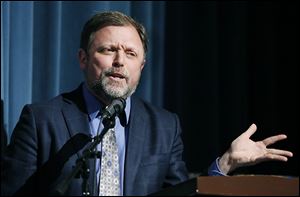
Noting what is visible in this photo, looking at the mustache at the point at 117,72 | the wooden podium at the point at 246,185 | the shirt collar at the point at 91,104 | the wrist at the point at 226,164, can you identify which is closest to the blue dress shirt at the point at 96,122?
the shirt collar at the point at 91,104

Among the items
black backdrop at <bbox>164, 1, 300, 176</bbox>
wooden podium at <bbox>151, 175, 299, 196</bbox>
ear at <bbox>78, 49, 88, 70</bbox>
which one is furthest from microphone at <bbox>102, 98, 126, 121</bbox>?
black backdrop at <bbox>164, 1, 300, 176</bbox>

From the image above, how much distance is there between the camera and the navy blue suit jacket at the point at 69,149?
5.83 feet

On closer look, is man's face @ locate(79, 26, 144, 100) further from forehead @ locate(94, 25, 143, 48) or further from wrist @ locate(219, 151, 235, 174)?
wrist @ locate(219, 151, 235, 174)

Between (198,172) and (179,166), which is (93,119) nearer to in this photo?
(179,166)

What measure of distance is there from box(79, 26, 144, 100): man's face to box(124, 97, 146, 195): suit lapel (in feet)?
0.34

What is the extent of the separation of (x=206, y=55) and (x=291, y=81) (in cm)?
38

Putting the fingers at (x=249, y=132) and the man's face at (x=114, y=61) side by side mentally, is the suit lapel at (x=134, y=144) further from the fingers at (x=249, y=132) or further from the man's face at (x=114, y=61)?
the fingers at (x=249, y=132)

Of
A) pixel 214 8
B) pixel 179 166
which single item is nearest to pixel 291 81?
pixel 214 8

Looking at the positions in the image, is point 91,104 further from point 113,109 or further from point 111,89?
point 113,109

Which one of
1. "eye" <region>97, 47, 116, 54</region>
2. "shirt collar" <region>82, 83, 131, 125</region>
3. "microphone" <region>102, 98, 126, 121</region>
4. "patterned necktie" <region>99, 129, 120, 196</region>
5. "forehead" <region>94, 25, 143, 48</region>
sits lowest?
"patterned necktie" <region>99, 129, 120, 196</region>

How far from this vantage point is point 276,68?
2648 millimetres

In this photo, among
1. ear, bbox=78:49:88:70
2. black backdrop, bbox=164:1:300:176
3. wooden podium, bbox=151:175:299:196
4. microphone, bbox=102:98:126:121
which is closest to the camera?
wooden podium, bbox=151:175:299:196

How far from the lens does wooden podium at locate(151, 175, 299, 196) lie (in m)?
1.28

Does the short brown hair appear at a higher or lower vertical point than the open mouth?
higher
